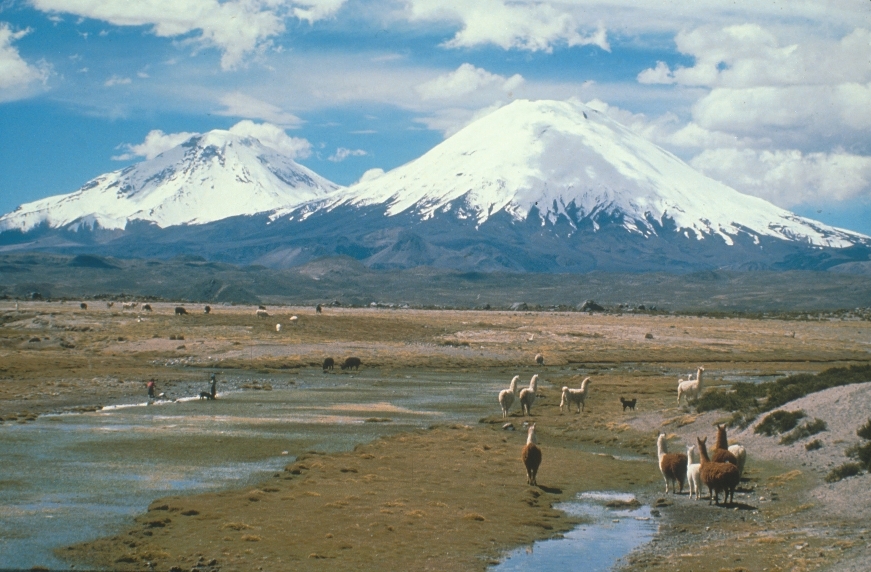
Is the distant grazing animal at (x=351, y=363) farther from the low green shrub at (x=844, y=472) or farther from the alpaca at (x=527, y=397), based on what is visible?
the low green shrub at (x=844, y=472)

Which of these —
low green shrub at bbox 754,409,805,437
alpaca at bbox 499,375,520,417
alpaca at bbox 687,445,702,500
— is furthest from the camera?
alpaca at bbox 499,375,520,417

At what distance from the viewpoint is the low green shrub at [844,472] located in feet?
68.7

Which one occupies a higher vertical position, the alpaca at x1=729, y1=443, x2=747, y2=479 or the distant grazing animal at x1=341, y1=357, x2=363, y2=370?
the alpaca at x1=729, y1=443, x2=747, y2=479

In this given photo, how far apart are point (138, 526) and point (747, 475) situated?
44.6ft

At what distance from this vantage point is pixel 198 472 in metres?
23.7

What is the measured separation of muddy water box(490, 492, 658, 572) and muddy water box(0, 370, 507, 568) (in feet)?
23.7

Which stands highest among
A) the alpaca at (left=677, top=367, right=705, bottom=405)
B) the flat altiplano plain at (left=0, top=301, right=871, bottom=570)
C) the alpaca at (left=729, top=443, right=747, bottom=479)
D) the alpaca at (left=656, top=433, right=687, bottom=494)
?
the alpaca at (left=677, top=367, right=705, bottom=405)

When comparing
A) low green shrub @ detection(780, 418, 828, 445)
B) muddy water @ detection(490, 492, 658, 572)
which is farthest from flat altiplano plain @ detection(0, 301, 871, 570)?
low green shrub @ detection(780, 418, 828, 445)

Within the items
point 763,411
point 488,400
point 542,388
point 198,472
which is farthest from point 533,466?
point 542,388

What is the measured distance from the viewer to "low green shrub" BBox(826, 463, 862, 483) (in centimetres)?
2095

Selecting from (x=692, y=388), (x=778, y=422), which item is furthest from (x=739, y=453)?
(x=692, y=388)

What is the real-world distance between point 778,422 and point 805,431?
4.62ft

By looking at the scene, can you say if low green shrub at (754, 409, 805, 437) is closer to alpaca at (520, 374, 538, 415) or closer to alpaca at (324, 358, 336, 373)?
alpaca at (520, 374, 538, 415)

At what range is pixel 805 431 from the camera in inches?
1011
